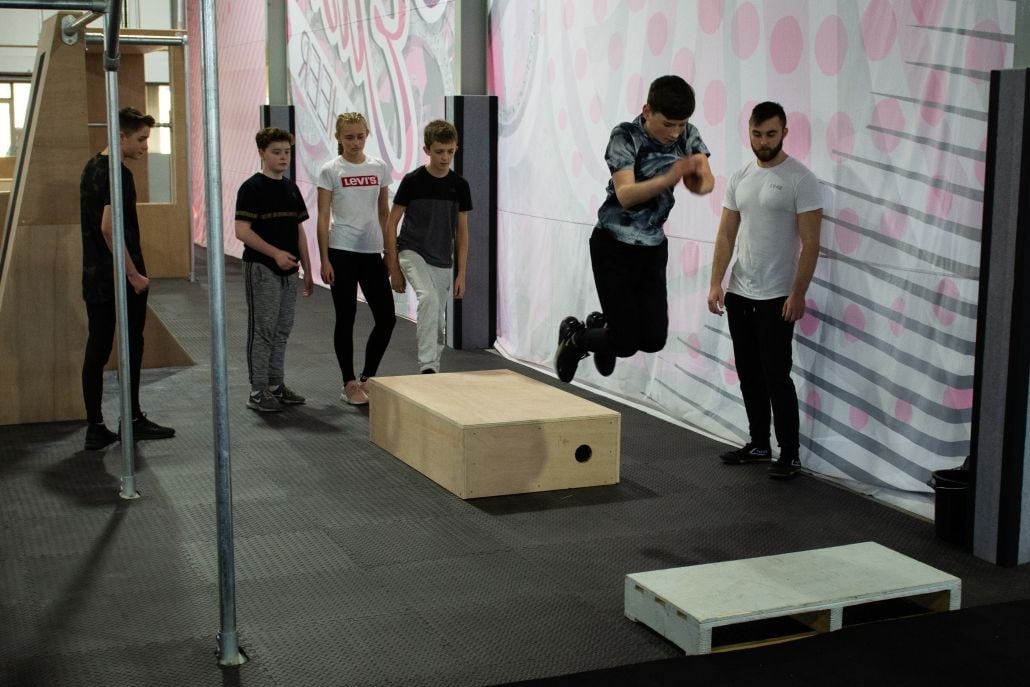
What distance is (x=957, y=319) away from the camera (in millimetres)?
4727

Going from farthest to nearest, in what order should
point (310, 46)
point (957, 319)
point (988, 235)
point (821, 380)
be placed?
point (310, 46), point (821, 380), point (957, 319), point (988, 235)

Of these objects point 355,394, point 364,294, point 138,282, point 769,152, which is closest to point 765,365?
point 769,152

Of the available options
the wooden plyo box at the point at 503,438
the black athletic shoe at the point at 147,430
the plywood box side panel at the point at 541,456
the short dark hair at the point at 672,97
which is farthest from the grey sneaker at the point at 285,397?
the short dark hair at the point at 672,97

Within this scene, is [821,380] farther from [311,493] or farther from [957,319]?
[311,493]

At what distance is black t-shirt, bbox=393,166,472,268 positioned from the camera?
634 centimetres

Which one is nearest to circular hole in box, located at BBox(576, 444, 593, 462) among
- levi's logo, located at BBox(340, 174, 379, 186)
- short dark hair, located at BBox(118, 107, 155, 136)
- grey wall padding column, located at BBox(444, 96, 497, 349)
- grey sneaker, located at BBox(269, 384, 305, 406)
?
levi's logo, located at BBox(340, 174, 379, 186)

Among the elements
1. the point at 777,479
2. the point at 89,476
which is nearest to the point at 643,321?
the point at 777,479

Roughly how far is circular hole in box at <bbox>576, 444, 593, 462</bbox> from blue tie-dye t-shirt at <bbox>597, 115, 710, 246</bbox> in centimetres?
99

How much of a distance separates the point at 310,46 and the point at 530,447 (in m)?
8.05

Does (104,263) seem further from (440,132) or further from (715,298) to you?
(715,298)

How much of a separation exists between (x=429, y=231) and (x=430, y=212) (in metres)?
0.10

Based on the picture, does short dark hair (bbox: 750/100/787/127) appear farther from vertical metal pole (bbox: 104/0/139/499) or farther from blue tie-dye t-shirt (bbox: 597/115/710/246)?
vertical metal pole (bbox: 104/0/139/499)

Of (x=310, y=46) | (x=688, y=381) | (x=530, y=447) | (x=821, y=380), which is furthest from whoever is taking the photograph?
(x=310, y=46)

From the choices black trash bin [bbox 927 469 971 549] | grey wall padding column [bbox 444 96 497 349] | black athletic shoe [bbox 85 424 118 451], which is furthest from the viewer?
grey wall padding column [bbox 444 96 497 349]
